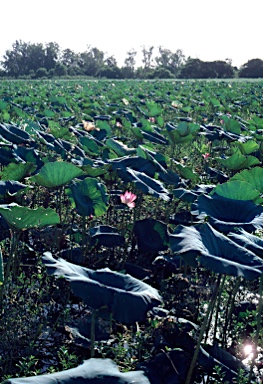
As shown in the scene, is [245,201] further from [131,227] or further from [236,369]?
[131,227]

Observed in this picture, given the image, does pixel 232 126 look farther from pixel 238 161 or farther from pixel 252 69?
pixel 252 69

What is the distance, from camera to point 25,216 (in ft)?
8.37

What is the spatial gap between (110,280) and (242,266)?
1.79ft

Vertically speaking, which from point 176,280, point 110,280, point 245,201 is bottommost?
point 176,280

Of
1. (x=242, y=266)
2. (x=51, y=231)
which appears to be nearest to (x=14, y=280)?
(x=51, y=231)

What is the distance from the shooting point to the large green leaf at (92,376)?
1714 mm

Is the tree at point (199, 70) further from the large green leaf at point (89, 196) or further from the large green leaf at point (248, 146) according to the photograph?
the large green leaf at point (89, 196)

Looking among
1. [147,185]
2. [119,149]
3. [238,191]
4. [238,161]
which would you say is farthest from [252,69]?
[238,191]

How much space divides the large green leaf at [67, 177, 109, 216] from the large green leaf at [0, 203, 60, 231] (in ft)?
2.48

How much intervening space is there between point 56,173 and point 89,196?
26cm

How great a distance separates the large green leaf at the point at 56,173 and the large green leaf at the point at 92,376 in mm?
1631

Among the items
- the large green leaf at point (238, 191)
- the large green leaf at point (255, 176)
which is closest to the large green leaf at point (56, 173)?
the large green leaf at point (238, 191)

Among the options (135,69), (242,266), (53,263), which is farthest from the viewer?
(135,69)

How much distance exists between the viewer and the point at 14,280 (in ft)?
11.1
